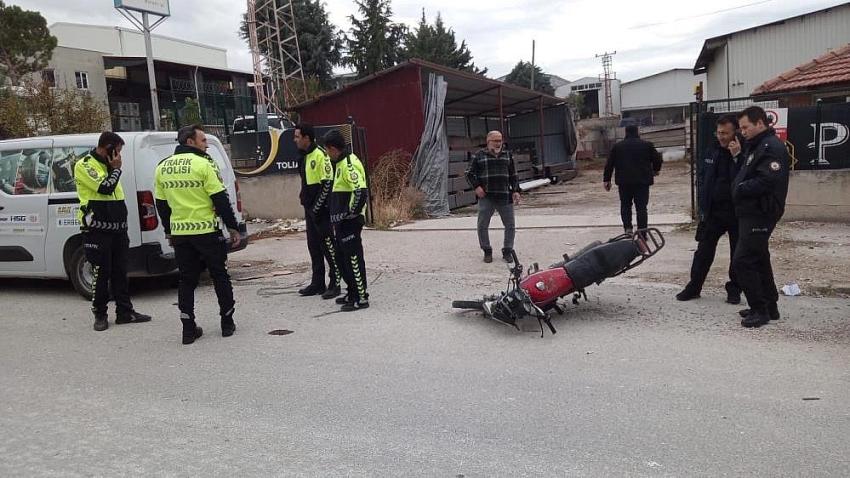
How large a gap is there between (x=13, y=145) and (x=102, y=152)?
217 cm

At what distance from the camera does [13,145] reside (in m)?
7.39

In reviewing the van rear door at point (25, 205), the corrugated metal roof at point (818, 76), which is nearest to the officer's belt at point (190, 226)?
the van rear door at point (25, 205)

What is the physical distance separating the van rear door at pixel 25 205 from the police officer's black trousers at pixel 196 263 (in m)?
2.60

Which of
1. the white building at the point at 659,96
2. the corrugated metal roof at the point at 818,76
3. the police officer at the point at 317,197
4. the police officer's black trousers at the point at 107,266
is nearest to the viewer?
the police officer's black trousers at the point at 107,266

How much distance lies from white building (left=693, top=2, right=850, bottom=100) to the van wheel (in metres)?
22.4

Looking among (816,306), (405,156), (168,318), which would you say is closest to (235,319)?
(168,318)

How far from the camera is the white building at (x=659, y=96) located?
63.5 metres

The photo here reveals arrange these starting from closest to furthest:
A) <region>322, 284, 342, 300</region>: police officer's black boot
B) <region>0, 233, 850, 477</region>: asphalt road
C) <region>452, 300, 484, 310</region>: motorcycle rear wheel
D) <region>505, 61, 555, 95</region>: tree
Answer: <region>0, 233, 850, 477</region>: asphalt road, <region>452, 300, 484, 310</region>: motorcycle rear wheel, <region>322, 284, 342, 300</region>: police officer's black boot, <region>505, 61, 555, 95</region>: tree

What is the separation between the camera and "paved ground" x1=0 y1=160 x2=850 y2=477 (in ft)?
11.0

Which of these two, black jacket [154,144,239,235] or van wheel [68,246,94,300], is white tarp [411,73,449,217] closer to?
van wheel [68,246,94,300]

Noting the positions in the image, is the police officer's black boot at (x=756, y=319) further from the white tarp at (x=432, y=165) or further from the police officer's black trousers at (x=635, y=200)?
the white tarp at (x=432, y=165)

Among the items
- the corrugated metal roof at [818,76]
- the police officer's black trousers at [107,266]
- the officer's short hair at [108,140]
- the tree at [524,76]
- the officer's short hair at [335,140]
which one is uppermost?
the tree at [524,76]

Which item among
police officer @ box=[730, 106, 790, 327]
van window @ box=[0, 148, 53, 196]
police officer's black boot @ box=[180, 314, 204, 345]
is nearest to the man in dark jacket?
police officer @ box=[730, 106, 790, 327]

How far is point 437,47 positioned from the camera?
56.2 meters
